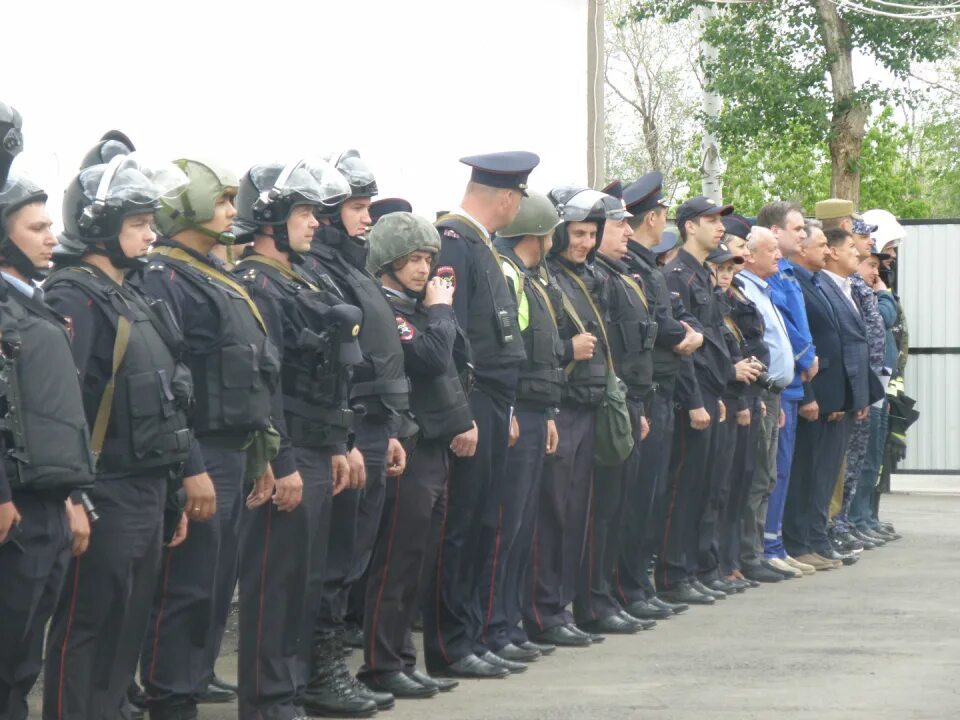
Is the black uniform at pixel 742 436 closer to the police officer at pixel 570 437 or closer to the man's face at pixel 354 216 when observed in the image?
the police officer at pixel 570 437

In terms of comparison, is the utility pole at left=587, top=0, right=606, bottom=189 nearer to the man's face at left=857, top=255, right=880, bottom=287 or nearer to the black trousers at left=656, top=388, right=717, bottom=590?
the man's face at left=857, top=255, right=880, bottom=287

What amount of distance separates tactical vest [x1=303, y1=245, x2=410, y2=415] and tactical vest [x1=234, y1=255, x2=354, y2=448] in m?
0.33

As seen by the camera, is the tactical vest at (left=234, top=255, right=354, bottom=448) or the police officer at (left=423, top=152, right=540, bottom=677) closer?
the tactical vest at (left=234, top=255, right=354, bottom=448)

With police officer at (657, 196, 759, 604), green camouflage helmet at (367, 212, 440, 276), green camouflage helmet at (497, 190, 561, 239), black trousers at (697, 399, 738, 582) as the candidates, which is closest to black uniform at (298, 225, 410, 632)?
green camouflage helmet at (367, 212, 440, 276)

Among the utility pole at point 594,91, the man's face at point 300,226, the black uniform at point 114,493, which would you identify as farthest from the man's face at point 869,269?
the black uniform at point 114,493

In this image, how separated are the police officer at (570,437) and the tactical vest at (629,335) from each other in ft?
1.05

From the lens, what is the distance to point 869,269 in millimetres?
14500

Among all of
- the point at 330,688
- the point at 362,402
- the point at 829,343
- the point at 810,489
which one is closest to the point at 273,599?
the point at 330,688

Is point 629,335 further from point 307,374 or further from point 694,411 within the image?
point 307,374

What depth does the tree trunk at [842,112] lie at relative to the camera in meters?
30.5

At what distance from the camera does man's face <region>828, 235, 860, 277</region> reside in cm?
1345

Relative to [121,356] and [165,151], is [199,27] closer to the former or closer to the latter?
[165,151]

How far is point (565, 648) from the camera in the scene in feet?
29.9

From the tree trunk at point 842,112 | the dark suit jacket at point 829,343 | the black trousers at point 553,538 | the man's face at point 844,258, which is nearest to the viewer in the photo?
the black trousers at point 553,538
